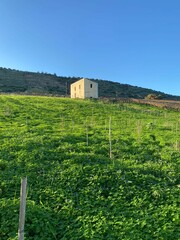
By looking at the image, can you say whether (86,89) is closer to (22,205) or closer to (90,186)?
(90,186)

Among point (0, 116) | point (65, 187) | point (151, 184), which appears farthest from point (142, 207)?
point (0, 116)

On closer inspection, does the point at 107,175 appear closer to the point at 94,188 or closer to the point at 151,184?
the point at 94,188

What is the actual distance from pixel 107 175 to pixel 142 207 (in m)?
2.46

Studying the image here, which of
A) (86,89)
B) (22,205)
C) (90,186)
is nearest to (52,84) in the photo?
(86,89)

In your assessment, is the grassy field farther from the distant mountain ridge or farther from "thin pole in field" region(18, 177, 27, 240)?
the distant mountain ridge

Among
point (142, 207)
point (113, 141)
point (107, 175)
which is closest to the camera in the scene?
point (142, 207)

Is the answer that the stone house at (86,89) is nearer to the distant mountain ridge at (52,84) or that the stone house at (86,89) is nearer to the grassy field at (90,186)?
the distant mountain ridge at (52,84)

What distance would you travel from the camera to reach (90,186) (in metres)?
10.8

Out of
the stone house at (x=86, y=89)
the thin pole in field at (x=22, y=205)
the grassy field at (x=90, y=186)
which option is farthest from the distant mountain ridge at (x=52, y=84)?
the thin pole in field at (x=22, y=205)

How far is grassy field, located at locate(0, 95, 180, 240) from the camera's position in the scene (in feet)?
26.9

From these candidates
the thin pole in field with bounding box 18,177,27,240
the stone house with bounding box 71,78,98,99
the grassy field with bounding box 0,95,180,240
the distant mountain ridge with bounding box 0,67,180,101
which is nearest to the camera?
the thin pole in field with bounding box 18,177,27,240

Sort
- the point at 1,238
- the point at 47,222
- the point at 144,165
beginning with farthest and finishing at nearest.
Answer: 1. the point at 144,165
2. the point at 47,222
3. the point at 1,238

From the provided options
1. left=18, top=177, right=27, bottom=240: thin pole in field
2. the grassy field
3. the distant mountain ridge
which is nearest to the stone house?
the distant mountain ridge

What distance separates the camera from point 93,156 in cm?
1395
